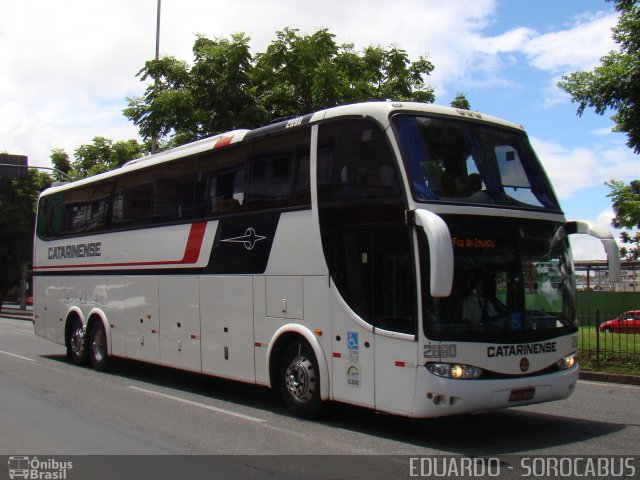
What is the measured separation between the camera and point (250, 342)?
955cm

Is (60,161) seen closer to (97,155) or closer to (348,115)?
(97,155)

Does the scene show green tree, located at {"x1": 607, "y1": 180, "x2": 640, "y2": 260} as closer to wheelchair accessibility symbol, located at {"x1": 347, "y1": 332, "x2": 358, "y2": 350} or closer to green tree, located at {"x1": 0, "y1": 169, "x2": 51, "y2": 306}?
wheelchair accessibility symbol, located at {"x1": 347, "y1": 332, "x2": 358, "y2": 350}

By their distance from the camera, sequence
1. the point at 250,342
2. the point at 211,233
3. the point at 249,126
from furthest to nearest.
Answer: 1. the point at 249,126
2. the point at 211,233
3. the point at 250,342

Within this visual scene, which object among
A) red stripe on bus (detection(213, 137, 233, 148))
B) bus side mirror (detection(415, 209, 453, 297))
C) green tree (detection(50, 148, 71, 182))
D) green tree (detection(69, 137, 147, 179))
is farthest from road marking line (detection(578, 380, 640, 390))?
green tree (detection(50, 148, 71, 182))

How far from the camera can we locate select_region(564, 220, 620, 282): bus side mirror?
26.3 ft

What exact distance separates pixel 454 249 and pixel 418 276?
486 millimetres

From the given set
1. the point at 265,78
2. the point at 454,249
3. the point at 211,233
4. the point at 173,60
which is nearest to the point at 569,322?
the point at 454,249

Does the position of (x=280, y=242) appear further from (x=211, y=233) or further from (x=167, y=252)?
(x=167, y=252)

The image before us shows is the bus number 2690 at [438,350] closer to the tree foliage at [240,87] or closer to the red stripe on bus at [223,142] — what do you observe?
the red stripe on bus at [223,142]

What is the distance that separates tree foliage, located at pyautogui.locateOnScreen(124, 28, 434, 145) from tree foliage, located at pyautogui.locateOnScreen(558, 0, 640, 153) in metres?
5.83

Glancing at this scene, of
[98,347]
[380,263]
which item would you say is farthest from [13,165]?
[380,263]

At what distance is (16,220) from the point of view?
4525cm

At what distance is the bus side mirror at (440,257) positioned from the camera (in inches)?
248

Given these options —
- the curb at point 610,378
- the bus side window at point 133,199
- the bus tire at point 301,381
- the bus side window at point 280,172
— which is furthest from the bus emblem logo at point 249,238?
the curb at point 610,378
